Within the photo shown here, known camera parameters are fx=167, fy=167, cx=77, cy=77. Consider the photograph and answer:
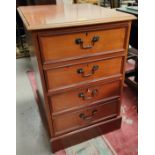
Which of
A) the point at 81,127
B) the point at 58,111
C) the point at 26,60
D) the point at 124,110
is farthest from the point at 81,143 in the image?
the point at 26,60

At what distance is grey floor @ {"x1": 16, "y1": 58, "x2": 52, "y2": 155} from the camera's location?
4.05 feet

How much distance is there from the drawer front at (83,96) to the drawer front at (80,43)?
243mm

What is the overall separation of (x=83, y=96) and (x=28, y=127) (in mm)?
645

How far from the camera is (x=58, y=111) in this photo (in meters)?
1.05

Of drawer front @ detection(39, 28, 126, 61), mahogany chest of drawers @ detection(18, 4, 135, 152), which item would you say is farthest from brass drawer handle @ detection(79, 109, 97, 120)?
drawer front @ detection(39, 28, 126, 61)

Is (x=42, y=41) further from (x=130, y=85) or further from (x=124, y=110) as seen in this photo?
(x=130, y=85)

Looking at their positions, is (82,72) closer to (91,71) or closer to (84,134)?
(91,71)

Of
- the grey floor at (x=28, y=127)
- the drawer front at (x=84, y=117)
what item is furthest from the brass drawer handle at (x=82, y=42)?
the grey floor at (x=28, y=127)

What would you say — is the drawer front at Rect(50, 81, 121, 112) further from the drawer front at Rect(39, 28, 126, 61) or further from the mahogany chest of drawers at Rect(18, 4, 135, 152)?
the drawer front at Rect(39, 28, 126, 61)

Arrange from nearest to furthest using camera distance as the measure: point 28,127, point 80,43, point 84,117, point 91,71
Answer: point 80,43
point 91,71
point 84,117
point 28,127

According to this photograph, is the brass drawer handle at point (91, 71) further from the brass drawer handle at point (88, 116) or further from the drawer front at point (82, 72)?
the brass drawer handle at point (88, 116)

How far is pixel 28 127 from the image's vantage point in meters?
1.42

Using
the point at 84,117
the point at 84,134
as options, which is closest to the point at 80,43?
the point at 84,117

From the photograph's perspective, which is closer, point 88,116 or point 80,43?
point 80,43
